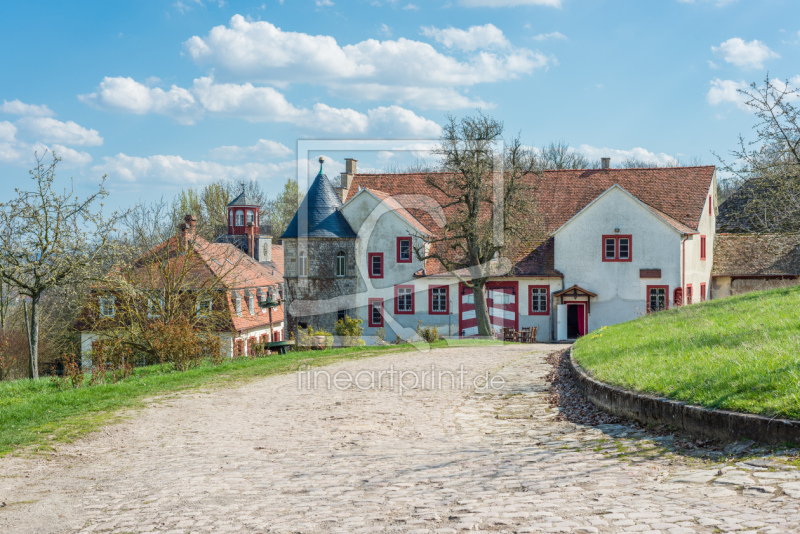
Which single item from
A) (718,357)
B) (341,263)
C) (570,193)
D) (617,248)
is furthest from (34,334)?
(570,193)

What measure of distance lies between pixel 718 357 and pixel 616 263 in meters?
24.8

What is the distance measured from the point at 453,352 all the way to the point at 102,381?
11.0 m

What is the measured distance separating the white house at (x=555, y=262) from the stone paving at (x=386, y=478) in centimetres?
2306

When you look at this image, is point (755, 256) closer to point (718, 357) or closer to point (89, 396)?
point (718, 357)

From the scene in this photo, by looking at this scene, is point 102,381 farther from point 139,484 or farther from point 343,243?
point 343,243

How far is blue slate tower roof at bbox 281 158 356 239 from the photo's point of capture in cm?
3516

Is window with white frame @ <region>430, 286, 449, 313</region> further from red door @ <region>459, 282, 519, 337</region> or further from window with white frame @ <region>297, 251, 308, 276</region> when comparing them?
window with white frame @ <region>297, 251, 308, 276</region>

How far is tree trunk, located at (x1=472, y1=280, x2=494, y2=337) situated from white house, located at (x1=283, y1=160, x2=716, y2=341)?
2226 millimetres

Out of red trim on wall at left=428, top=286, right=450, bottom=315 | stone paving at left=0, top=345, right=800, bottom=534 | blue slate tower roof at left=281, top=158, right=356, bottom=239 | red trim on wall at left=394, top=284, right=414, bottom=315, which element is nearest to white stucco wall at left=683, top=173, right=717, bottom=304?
red trim on wall at left=428, top=286, right=450, bottom=315

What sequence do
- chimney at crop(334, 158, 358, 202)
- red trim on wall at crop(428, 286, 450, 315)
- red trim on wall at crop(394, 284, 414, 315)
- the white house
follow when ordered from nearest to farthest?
the white house, red trim on wall at crop(428, 286, 450, 315), red trim on wall at crop(394, 284, 414, 315), chimney at crop(334, 158, 358, 202)

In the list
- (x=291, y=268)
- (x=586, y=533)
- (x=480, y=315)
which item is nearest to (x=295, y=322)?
(x=291, y=268)

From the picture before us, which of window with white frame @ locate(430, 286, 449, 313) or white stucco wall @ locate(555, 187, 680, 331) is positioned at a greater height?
white stucco wall @ locate(555, 187, 680, 331)

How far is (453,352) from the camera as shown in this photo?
22984 mm

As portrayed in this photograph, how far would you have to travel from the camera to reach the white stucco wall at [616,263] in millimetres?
33250
